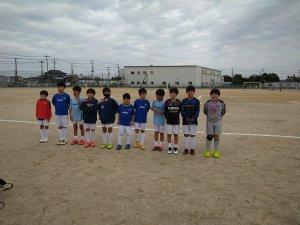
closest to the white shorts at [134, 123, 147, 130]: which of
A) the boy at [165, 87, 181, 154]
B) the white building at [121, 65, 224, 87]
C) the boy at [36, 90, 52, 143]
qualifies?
the boy at [165, 87, 181, 154]

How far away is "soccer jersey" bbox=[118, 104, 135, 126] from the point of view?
664 centimetres

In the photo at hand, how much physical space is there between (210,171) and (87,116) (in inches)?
148

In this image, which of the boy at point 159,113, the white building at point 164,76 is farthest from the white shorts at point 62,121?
the white building at point 164,76

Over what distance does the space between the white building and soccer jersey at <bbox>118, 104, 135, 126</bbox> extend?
230ft

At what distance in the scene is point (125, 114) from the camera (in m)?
6.64

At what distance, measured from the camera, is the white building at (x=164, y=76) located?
76.7m

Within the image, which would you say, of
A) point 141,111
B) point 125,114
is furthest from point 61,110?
point 141,111

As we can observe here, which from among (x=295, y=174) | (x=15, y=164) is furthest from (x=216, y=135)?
(x=15, y=164)

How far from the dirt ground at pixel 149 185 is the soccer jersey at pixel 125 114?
83 cm

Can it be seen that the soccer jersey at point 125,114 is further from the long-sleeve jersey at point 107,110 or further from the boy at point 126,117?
the long-sleeve jersey at point 107,110

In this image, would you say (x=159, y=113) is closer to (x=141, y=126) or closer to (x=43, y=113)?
(x=141, y=126)

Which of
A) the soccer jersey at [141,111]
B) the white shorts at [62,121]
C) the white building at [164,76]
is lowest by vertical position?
the white shorts at [62,121]

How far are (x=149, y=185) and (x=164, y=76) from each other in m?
75.9

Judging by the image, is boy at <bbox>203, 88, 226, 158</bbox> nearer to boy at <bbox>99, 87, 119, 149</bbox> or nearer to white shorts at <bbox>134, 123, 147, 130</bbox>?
white shorts at <bbox>134, 123, 147, 130</bbox>
